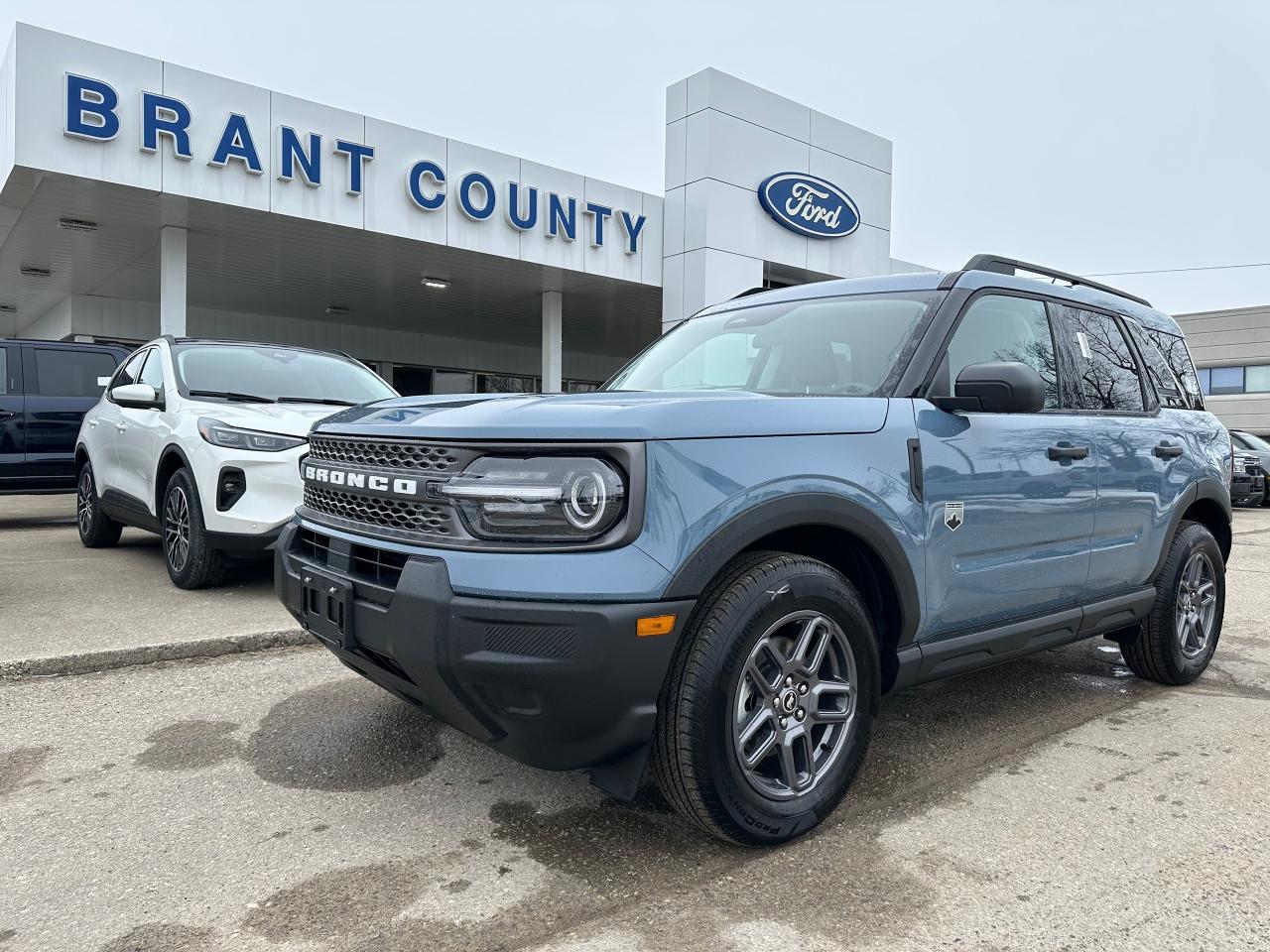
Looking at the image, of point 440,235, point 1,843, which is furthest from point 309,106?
point 1,843

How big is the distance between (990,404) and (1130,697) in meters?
2.16

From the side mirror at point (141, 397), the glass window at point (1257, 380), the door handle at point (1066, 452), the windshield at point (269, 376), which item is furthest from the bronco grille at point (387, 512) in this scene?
the glass window at point (1257, 380)

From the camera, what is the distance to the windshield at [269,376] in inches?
240

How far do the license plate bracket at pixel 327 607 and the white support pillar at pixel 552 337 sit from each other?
14.4 meters

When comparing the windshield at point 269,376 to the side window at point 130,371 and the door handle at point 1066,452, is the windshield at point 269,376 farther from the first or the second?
the door handle at point 1066,452

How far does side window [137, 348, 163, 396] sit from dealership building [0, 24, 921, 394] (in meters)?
4.66

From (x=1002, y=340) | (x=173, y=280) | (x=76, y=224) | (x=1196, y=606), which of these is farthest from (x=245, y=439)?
(x=76, y=224)

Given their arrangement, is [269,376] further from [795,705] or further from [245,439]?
[795,705]

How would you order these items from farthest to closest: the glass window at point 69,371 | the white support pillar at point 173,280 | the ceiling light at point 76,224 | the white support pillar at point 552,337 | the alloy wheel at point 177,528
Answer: the white support pillar at point 552,337, the white support pillar at point 173,280, the ceiling light at point 76,224, the glass window at point 69,371, the alloy wheel at point 177,528

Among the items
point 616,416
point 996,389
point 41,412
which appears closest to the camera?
point 616,416

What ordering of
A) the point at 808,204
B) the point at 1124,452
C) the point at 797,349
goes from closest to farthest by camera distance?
the point at 797,349, the point at 1124,452, the point at 808,204

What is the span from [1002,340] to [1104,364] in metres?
0.81

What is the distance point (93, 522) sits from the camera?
777cm

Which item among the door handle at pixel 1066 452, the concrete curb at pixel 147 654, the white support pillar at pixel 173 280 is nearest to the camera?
the door handle at pixel 1066 452
